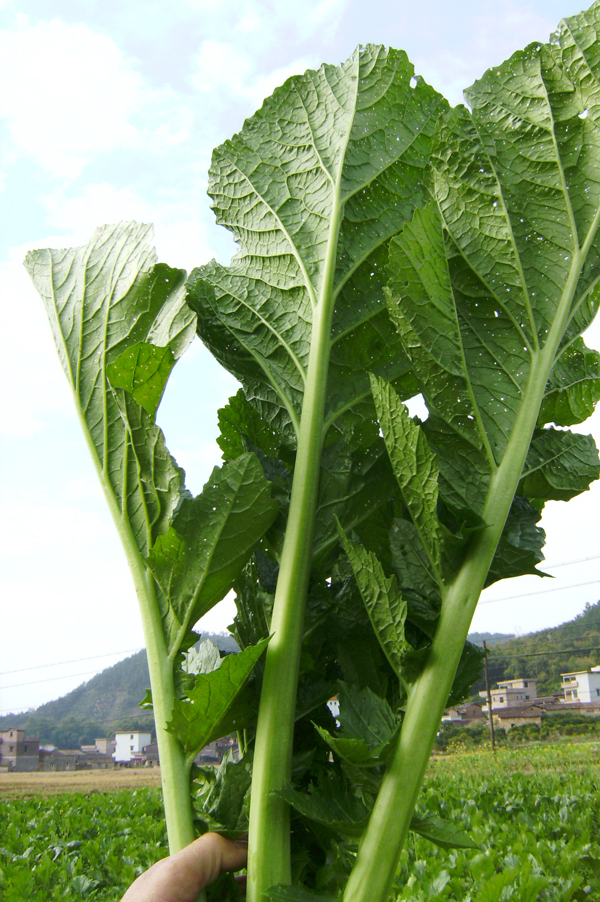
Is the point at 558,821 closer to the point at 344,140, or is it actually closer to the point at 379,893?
the point at 379,893

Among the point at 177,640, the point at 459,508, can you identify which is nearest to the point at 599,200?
the point at 459,508

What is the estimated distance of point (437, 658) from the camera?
96 cm

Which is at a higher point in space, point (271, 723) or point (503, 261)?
point (503, 261)

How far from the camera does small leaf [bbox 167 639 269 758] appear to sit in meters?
0.94

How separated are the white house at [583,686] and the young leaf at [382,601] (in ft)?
155

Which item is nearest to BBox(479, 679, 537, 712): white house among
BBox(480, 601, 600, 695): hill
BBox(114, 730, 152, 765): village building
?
BBox(480, 601, 600, 695): hill

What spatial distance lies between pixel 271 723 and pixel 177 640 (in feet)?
0.79

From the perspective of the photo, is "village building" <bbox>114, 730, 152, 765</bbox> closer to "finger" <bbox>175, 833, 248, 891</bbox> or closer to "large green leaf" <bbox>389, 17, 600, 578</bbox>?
"finger" <bbox>175, 833, 248, 891</bbox>

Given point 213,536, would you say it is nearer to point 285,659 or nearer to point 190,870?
point 285,659

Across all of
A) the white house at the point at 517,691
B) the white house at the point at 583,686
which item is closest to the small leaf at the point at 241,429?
the white house at the point at 517,691

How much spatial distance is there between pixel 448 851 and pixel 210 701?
1.92m

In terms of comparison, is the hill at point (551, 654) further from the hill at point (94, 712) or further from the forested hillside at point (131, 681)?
the hill at point (94, 712)

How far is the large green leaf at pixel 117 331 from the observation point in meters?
1.20

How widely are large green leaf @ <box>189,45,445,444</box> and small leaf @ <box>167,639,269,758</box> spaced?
469 millimetres
